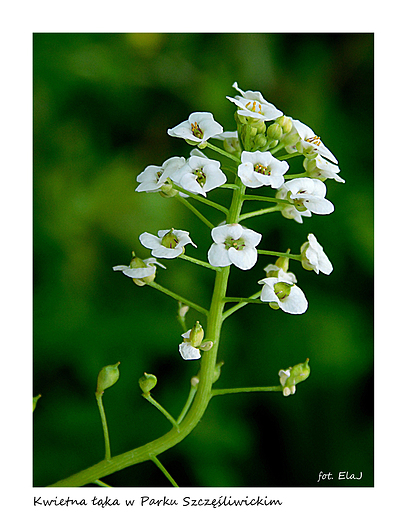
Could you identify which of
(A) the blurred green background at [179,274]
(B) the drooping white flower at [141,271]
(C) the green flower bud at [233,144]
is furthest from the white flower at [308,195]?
(A) the blurred green background at [179,274]

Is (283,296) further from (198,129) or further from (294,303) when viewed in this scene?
(198,129)

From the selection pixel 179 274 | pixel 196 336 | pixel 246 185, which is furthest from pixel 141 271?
pixel 179 274

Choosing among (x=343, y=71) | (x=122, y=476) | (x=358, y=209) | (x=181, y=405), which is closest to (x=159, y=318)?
(x=181, y=405)

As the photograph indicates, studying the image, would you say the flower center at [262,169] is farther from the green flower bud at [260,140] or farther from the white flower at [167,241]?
the white flower at [167,241]

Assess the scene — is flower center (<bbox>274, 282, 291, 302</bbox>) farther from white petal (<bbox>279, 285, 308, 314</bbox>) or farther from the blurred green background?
the blurred green background

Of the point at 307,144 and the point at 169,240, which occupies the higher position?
the point at 307,144

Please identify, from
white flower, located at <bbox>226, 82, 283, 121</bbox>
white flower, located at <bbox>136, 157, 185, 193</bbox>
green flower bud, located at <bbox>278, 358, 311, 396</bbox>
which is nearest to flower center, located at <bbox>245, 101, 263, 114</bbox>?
white flower, located at <bbox>226, 82, 283, 121</bbox>

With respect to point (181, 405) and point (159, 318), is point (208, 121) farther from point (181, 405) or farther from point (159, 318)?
point (181, 405)
